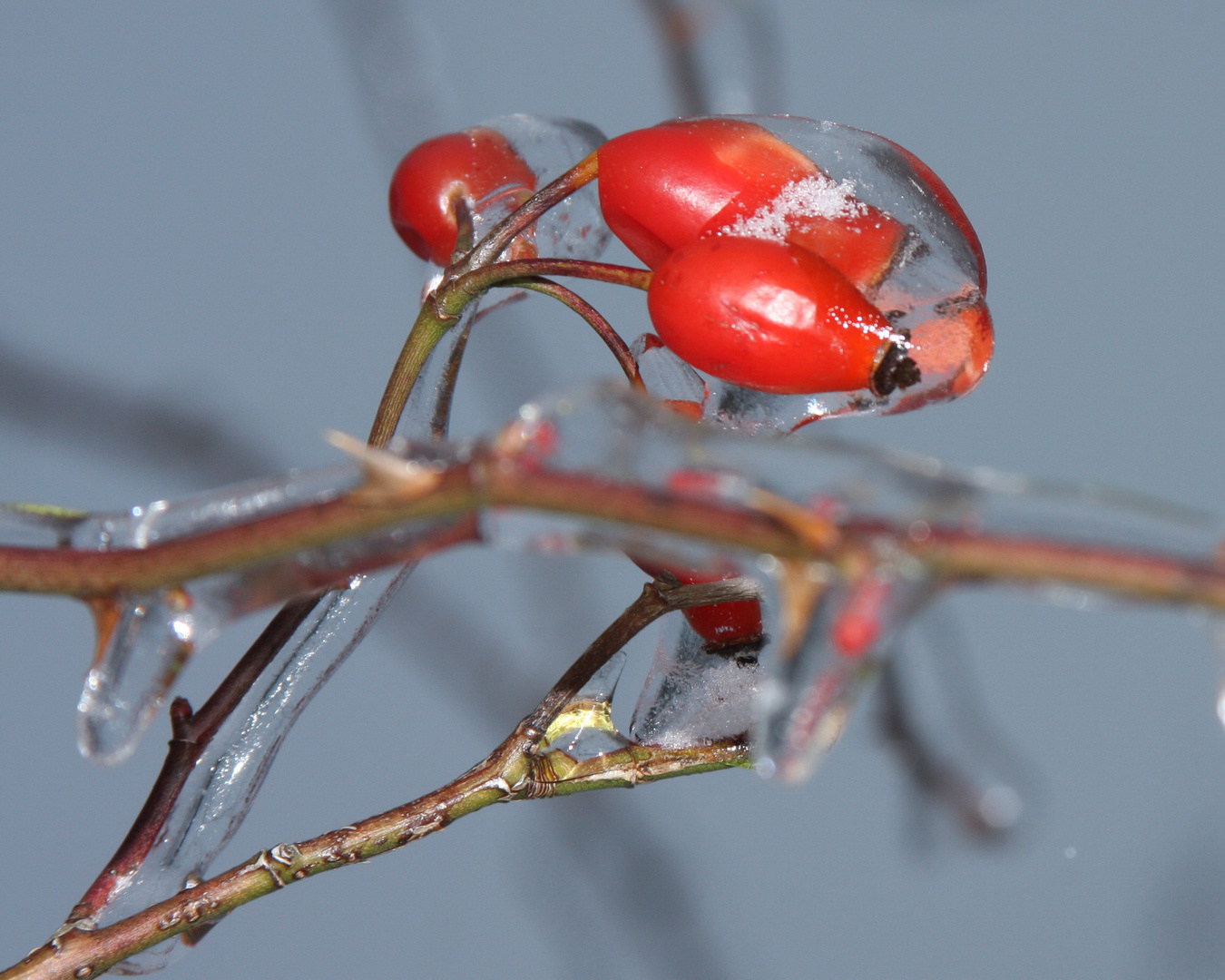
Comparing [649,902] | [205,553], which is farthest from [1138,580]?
[649,902]

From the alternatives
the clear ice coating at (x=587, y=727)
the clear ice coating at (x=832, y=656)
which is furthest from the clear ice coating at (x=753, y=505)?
the clear ice coating at (x=587, y=727)

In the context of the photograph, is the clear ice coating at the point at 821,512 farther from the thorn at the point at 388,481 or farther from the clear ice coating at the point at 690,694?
the clear ice coating at the point at 690,694

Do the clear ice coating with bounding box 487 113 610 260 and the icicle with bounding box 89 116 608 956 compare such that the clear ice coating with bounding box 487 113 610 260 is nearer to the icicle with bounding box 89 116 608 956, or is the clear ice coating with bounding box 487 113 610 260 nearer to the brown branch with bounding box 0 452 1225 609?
the icicle with bounding box 89 116 608 956

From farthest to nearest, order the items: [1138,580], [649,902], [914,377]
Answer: [649,902] → [914,377] → [1138,580]

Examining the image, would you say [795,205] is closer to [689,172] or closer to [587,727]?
[689,172]

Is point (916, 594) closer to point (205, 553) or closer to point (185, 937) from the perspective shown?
point (205, 553)

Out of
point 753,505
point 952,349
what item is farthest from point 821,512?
point 952,349
